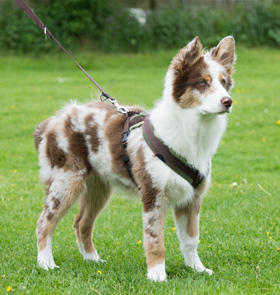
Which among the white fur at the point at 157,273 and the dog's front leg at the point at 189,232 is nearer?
the white fur at the point at 157,273

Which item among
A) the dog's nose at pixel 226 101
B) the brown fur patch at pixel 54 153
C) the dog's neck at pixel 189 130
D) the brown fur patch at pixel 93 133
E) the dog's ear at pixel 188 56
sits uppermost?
the dog's ear at pixel 188 56

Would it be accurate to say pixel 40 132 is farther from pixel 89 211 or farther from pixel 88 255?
pixel 88 255

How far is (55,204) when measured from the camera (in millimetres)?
5254

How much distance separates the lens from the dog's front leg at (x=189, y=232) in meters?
5.12

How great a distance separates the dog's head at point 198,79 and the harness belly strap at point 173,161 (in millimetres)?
382

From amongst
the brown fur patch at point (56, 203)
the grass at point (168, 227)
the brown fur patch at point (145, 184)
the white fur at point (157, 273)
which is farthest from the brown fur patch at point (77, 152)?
the white fur at point (157, 273)

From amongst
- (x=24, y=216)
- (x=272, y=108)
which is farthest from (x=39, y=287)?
(x=272, y=108)

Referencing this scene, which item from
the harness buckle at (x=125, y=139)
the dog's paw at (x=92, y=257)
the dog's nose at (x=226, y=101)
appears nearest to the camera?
the dog's nose at (x=226, y=101)

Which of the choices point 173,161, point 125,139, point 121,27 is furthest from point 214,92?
point 121,27

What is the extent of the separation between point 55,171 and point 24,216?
162 cm

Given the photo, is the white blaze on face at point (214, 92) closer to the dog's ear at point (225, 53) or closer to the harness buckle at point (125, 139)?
the dog's ear at point (225, 53)

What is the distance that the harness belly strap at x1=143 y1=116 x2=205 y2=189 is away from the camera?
474cm

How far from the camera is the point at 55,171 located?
5.30m

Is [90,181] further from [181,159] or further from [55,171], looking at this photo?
[181,159]
